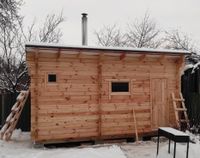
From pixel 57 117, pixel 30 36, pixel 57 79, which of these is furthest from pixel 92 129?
pixel 30 36

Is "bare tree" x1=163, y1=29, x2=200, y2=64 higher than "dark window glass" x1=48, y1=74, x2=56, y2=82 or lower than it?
higher

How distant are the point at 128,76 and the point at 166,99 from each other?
73.3 inches

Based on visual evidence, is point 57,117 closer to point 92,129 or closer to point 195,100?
point 92,129

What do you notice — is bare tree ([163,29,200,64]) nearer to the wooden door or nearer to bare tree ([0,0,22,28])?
the wooden door

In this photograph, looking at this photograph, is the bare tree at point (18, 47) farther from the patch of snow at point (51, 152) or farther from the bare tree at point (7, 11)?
the patch of snow at point (51, 152)

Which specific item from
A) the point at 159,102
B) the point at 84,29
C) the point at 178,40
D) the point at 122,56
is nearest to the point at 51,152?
the point at 122,56

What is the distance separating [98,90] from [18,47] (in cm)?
1432

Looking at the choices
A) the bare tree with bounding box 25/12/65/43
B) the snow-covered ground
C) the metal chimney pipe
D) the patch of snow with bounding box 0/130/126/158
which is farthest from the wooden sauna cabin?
the bare tree with bounding box 25/12/65/43

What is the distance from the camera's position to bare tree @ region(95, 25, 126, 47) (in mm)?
38062

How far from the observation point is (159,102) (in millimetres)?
14227

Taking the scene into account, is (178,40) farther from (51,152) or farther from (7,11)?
(51,152)

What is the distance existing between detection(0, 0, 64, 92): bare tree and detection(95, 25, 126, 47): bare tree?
9.76m

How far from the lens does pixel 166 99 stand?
14.3 m

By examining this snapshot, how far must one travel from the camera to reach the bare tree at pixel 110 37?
38062 millimetres
